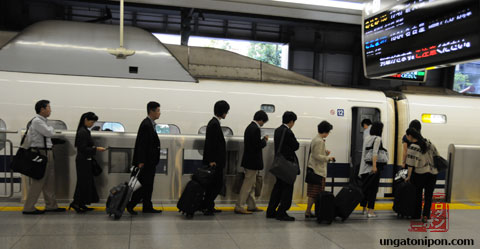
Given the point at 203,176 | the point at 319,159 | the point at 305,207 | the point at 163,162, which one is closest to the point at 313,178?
the point at 319,159

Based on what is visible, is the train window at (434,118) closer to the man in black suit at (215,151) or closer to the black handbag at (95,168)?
the man in black suit at (215,151)

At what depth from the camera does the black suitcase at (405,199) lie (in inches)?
237

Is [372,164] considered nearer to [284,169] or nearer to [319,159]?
[319,159]

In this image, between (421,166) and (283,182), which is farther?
(421,166)

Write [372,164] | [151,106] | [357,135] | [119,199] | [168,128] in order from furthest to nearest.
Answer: [357,135]
[168,128]
[372,164]
[151,106]
[119,199]

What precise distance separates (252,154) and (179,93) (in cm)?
213

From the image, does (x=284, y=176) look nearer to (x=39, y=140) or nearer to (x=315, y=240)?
(x=315, y=240)

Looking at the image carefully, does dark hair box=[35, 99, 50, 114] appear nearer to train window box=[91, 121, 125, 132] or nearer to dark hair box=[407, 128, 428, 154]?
train window box=[91, 121, 125, 132]

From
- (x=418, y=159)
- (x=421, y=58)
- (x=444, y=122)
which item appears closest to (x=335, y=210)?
(x=418, y=159)

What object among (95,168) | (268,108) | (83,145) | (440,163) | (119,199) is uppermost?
(268,108)

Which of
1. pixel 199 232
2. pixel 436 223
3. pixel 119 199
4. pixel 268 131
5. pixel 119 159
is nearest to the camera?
pixel 199 232

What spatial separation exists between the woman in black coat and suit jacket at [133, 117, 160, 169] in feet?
2.22

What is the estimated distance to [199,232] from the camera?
488 centimetres

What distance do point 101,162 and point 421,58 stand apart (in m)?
4.90
